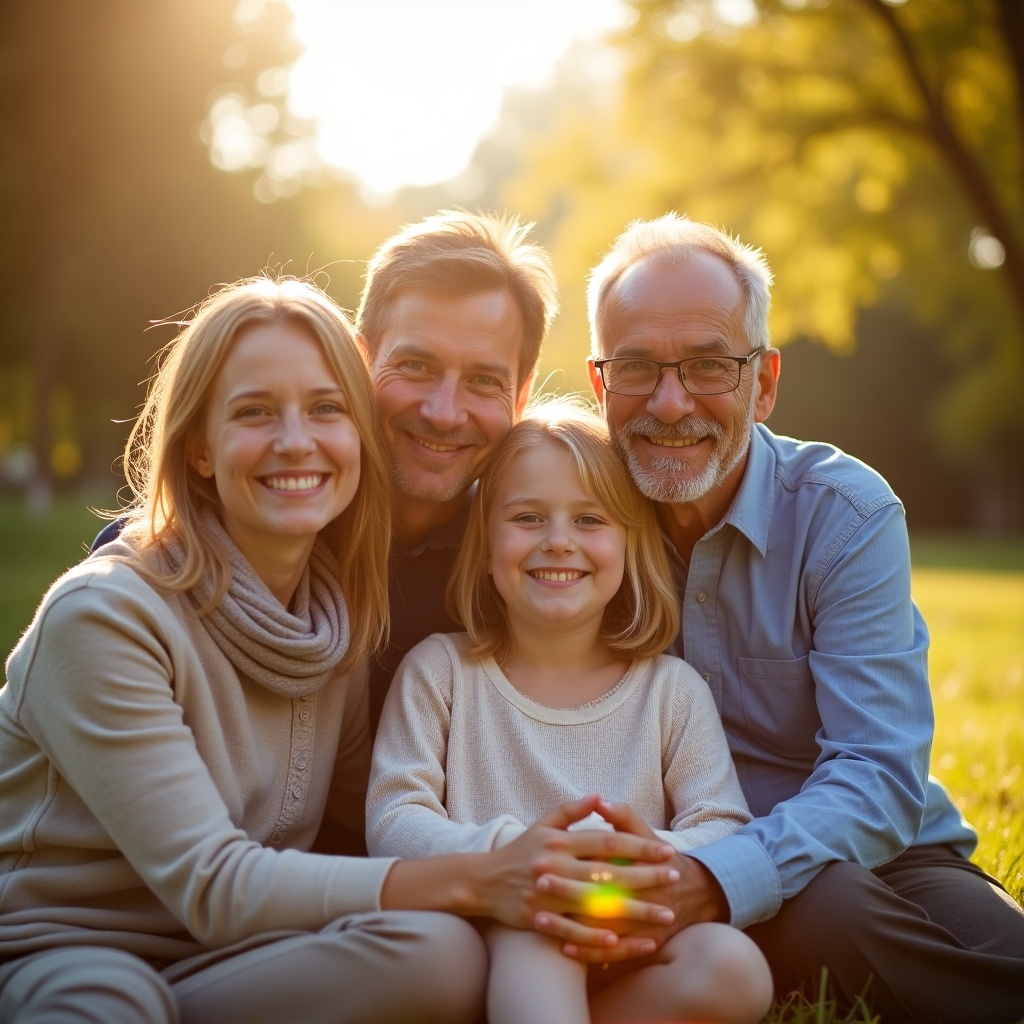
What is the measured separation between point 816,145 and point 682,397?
1223 centimetres

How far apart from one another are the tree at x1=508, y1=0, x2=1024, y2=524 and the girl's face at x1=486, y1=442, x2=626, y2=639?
11.2 meters

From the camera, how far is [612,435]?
3551mm

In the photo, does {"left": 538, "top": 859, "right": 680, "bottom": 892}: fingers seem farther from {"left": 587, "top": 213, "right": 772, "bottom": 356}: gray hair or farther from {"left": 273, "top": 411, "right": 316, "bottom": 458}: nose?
{"left": 587, "top": 213, "right": 772, "bottom": 356}: gray hair

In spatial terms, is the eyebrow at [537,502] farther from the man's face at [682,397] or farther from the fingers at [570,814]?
the fingers at [570,814]

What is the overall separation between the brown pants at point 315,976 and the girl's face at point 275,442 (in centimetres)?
98

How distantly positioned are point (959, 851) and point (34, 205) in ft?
57.7

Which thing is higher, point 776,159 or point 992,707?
point 776,159

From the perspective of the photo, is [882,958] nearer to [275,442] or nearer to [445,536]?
[445,536]

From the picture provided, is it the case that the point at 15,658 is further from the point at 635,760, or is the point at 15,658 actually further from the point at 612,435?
the point at 612,435

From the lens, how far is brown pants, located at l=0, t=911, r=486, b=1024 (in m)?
2.37

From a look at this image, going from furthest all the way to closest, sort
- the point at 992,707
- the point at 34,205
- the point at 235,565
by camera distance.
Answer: the point at 34,205 → the point at 992,707 → the point at 235,565

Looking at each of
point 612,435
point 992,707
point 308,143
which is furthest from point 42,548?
point 612,435

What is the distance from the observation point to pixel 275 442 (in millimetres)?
2818

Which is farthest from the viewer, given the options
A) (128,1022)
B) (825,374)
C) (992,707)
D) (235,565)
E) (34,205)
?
(825,374)
